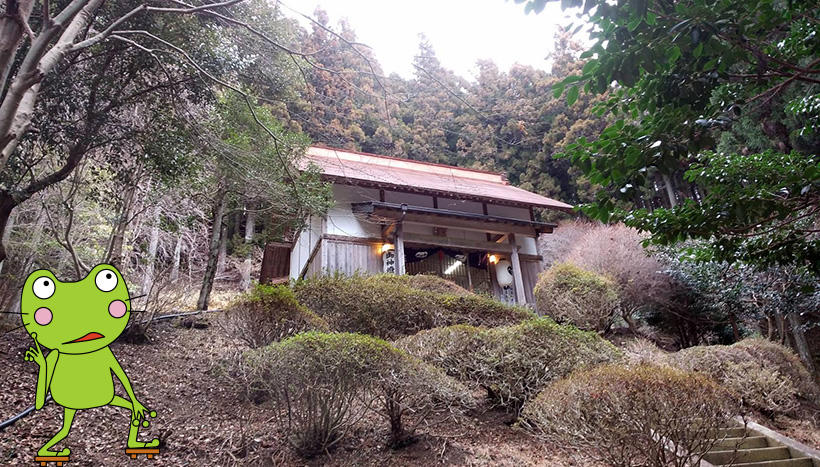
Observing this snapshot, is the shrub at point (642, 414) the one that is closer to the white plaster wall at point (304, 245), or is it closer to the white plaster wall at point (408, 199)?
the white plaster wall at point (304, 245)

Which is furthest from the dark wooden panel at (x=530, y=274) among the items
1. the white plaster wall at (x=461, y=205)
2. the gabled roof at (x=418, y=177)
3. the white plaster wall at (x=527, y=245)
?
the white plaster wall at (x=461, y=205)

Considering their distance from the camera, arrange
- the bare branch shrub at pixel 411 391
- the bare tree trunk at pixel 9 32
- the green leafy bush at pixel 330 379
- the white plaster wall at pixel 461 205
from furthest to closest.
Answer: the white plaster wall at pixel 461 205 < the bare branch shrub at pixel 411 391 < the green leafy bush at pixel 330 379 < the bare tree trunk at pixel 9 32

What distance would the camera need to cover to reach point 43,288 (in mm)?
2484

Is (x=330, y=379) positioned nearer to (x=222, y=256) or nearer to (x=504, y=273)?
(x=504, y=273)

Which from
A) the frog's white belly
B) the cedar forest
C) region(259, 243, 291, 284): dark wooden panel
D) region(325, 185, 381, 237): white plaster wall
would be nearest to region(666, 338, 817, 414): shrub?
the cedar forest

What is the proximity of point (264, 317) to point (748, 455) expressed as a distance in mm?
6692

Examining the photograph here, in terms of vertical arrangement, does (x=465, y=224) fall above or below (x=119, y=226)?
above

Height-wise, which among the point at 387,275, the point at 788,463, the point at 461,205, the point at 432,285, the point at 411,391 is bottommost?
the point at 788,463

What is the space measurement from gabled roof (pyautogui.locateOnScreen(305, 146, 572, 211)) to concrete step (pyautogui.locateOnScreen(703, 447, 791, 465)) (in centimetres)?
663

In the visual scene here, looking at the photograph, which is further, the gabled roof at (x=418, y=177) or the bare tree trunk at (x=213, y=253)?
the gabled roof at (x=418, y=177)

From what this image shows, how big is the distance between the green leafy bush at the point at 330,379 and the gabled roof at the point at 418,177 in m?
6.00

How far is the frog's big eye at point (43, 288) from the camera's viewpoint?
2463mm

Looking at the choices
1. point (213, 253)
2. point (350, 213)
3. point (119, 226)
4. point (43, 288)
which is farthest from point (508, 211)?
point (43, 288)

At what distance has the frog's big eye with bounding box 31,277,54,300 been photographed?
8.08 feet
